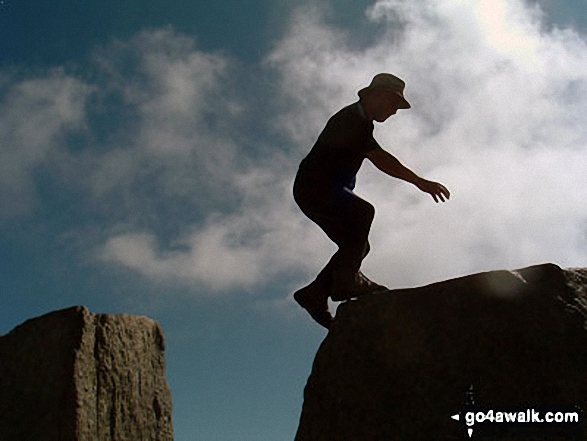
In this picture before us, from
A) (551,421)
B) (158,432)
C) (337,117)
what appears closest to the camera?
(551,421)

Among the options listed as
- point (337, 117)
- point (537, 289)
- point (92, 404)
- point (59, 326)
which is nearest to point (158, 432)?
point (92, 404)

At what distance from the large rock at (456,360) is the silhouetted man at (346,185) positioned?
2.14 ft

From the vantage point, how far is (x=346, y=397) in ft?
13.6

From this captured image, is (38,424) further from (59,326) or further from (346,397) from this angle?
(346,397)

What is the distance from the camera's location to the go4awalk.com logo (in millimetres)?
3709

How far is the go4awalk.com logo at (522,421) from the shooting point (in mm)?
3709

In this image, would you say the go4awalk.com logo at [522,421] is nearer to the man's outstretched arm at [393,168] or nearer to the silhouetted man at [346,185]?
the silhouetted man at [346,185]

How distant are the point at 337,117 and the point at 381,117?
275 millimetres

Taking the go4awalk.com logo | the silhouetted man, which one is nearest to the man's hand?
the silhouetted man

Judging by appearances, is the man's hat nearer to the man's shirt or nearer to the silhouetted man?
the silhouetted man

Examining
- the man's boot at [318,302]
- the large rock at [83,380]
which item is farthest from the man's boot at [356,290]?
the large rock at [83,380]

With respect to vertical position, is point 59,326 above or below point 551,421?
above

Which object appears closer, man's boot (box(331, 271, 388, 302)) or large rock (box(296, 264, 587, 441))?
large rock (box(296, 264, 587, 441))

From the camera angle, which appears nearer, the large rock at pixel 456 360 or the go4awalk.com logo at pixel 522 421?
the go4awalk.com logo at pixel 522 421
